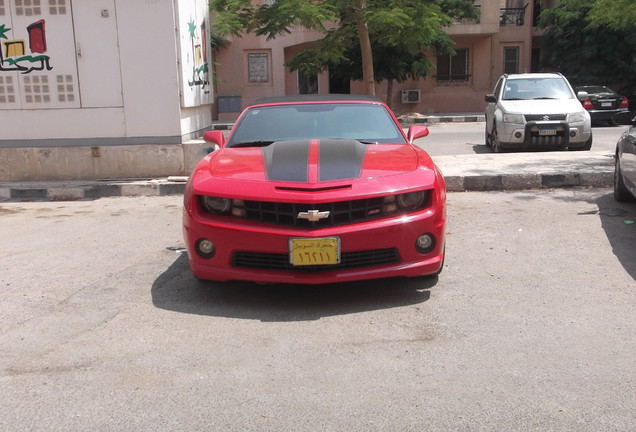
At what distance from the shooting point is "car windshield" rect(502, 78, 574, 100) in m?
13.1

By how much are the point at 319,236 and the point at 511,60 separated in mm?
28418

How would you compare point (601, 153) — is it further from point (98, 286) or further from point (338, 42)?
point (338, 42)

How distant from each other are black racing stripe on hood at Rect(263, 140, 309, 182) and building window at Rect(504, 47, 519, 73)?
27.0 metres

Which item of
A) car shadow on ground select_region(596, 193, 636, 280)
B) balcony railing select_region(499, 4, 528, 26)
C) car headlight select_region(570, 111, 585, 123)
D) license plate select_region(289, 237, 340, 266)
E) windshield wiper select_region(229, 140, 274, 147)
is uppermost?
balcony railing select_region(499, 4, 528, 26)

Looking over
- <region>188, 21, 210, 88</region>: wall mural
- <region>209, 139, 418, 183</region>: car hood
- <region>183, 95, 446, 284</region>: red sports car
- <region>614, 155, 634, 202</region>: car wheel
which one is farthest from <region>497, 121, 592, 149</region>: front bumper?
<region>183, 95, 446, 284</region>: red sports car

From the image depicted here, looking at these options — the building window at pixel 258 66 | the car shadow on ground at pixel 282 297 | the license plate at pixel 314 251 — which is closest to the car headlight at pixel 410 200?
the license plate at pixel 314 251

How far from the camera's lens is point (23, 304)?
16.0 feet

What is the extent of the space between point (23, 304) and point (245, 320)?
67.6 inches

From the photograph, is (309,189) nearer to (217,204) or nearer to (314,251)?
(314,251)

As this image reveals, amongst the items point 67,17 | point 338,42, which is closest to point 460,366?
point 67,17

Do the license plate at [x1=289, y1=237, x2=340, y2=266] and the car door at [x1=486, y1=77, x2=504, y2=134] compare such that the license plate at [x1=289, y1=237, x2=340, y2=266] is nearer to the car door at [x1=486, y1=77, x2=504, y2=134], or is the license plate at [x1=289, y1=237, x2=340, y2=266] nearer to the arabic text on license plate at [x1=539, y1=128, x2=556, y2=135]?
the arabic text on license plate at [x1=539, y1=128, x2=556, y2=135]

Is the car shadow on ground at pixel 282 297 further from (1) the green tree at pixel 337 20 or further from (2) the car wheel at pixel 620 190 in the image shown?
(1) the green tree at pixel 337 20

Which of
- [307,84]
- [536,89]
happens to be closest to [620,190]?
[536,89]

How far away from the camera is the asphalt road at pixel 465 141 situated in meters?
14.1
